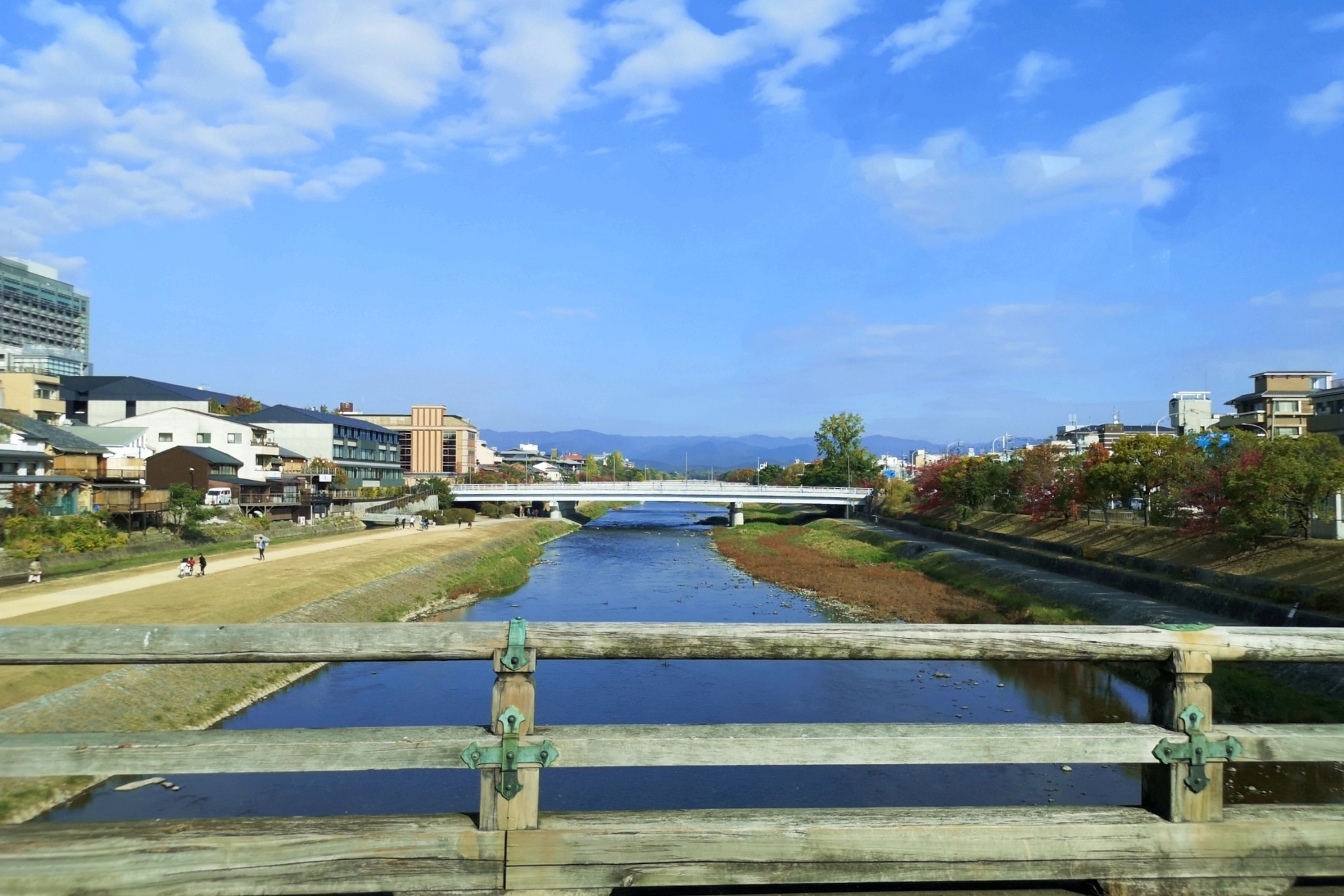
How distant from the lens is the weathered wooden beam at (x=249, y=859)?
303cm

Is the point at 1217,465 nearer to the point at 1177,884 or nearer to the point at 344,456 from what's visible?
the point at 1177,884

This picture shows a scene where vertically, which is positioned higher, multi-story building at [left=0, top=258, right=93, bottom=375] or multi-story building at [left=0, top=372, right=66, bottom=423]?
multi-story building at [left=0, top=258, right=93, bottom=375]

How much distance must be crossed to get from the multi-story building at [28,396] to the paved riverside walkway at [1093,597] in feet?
196

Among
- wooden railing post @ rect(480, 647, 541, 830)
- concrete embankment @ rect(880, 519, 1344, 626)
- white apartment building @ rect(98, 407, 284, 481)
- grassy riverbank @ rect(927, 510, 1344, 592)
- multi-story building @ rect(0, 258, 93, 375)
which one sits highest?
multi-story building @ rect(0, 258, 93, 375)

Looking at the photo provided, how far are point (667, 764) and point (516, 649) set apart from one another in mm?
733

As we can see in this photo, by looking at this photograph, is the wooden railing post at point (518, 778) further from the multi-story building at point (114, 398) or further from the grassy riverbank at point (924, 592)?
the multi-story building at point (114, 398)

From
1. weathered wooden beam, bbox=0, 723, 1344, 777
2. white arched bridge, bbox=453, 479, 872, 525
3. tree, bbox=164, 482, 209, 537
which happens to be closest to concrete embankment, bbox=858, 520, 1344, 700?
weathered wooden beam, bbox=0, 723, 1344, 777

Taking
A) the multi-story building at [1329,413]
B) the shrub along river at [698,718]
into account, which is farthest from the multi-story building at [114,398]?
the multi-story building at [1329,413]

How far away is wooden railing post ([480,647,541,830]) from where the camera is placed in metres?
3.16

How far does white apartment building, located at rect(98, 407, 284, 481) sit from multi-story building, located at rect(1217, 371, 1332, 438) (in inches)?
2687

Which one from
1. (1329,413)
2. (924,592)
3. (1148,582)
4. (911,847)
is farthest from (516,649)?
(1329,413)

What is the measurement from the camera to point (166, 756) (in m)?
3.17

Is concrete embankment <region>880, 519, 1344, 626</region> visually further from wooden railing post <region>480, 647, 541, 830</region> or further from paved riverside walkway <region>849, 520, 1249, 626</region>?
wooden railing post <region>480, 647, 541, 830</region>

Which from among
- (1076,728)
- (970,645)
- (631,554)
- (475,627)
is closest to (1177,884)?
Answer: (1076,728)
